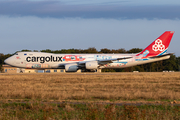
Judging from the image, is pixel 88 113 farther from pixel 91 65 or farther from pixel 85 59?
pixel 85 59

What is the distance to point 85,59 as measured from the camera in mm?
45625

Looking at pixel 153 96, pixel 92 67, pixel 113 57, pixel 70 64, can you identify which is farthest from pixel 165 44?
pixel 153 96

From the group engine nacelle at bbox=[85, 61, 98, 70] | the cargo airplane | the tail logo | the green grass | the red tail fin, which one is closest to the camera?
the green grass

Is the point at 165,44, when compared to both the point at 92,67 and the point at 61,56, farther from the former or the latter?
the point at 61,56

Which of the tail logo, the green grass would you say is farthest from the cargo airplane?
the green grass

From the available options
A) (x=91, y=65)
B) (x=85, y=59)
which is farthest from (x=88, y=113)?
(x=85, y=59)

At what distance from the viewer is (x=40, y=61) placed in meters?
44.2

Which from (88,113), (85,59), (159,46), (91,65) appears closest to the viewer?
(88,113)

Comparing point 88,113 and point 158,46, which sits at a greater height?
point 158,46

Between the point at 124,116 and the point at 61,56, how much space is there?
3618 cm

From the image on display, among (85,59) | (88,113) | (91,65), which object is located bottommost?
(88,113)

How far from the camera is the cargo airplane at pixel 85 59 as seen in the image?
4416 cm

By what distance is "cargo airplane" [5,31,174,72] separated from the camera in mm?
44156

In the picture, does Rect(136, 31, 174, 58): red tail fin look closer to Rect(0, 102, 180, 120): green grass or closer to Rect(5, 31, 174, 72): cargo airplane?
Rect(5, 31, 174, 72): cargo airplane
